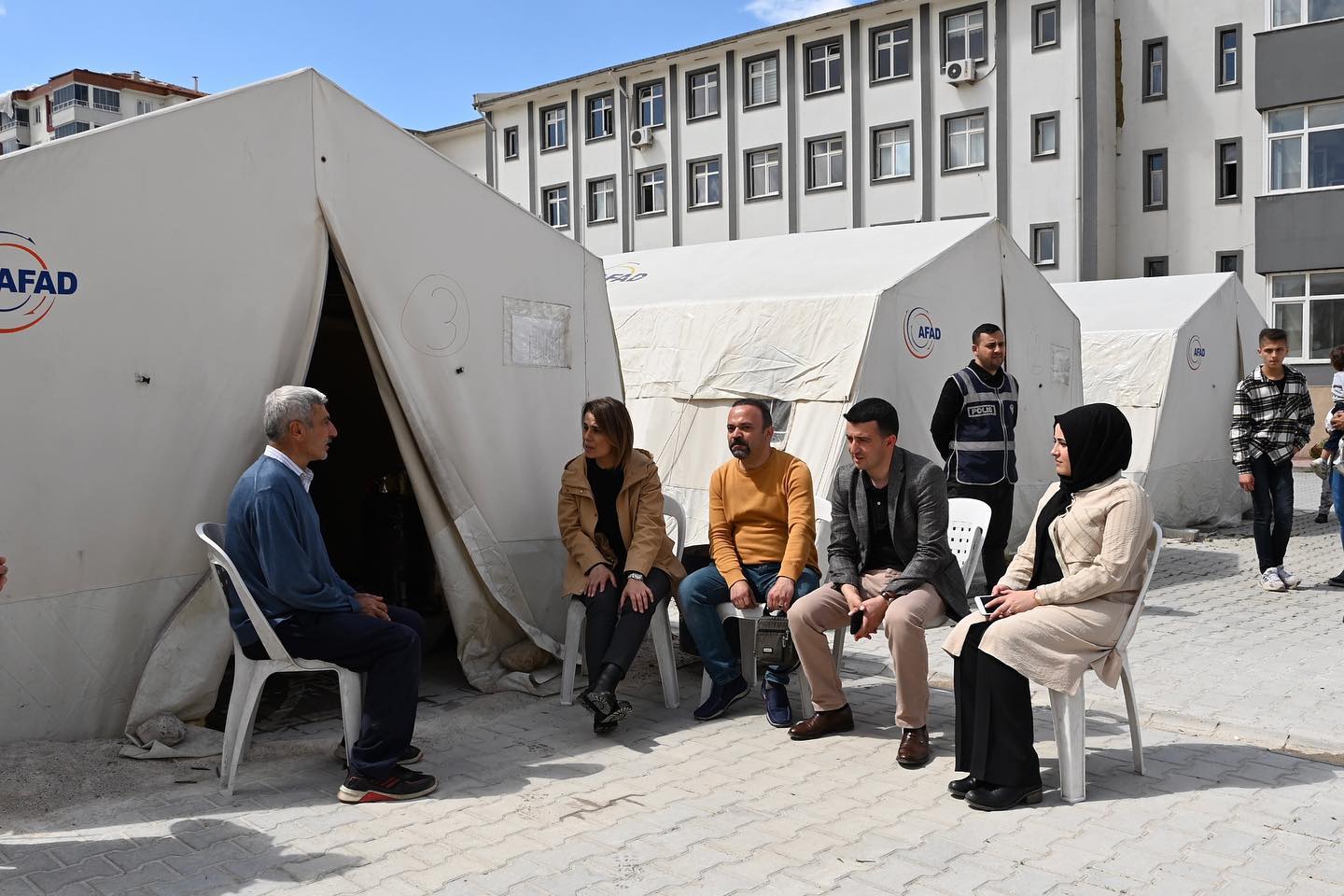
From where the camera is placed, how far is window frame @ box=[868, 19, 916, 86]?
26359 millimetres

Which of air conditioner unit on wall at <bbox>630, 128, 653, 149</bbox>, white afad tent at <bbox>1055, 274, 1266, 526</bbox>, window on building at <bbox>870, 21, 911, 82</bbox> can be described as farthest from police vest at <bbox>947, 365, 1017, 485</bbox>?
air conditioner unit on wall at <bbox>630, 128, 653, 149</bbox>

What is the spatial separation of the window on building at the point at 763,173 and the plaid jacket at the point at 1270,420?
20.9m

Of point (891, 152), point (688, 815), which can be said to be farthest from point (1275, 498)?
point (891, 152)

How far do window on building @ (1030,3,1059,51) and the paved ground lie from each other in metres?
21.9

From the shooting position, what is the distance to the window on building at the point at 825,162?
27469 mm

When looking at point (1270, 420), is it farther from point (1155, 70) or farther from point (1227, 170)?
point (1155, 70)

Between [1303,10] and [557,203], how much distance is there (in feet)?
62.5

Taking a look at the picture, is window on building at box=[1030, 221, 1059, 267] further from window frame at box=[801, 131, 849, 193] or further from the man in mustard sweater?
the man in mustard sweater

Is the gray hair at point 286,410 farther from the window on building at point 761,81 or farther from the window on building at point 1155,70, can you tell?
the window on building at point 761,81

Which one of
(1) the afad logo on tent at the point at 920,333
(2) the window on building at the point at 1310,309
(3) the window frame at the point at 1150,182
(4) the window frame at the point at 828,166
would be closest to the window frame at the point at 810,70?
(4) the window frame at the point at 828,166

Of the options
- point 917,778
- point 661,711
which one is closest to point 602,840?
point 917,778

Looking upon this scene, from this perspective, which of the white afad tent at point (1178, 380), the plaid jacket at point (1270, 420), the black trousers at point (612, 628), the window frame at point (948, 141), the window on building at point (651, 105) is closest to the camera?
the black trousers at point (612, 628)

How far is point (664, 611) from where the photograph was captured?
5.38 meters

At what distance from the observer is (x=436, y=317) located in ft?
18.0
